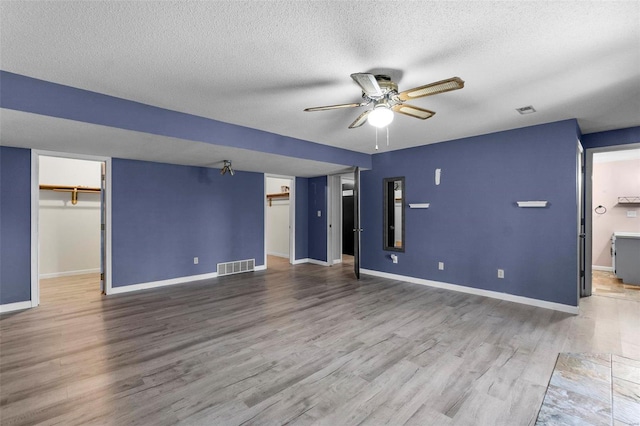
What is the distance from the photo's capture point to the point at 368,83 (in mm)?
2211

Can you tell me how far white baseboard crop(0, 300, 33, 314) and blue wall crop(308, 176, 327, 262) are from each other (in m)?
5.01

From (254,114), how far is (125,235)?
3081mm

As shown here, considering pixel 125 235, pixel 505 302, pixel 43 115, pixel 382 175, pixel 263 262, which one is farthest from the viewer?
pixel 263 262

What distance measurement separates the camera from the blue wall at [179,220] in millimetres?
4754

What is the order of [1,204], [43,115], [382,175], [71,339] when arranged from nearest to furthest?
1. [43,115]
2. [71,339]
3. [1,204]
4. [382,175]

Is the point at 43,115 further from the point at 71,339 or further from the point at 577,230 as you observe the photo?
the point at 577,230

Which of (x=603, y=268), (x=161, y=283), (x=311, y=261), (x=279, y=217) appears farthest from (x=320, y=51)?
(x=603, y=268)

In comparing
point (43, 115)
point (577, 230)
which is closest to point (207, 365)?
point (43, 115)

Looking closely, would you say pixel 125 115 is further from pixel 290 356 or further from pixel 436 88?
pixel 436 88

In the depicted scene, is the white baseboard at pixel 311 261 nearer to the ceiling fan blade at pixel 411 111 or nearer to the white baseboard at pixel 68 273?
the white baseboard at pixel 68 273

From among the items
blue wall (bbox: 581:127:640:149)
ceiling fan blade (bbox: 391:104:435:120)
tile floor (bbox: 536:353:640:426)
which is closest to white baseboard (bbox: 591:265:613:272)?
blue wall (bbox: 581:127:640:149)

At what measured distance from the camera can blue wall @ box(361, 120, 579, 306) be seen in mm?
3744

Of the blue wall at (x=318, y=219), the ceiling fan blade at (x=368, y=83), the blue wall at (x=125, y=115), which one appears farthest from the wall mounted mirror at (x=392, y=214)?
the ceiling fan blade at (x=368, y=83)

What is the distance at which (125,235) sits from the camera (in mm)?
4758
